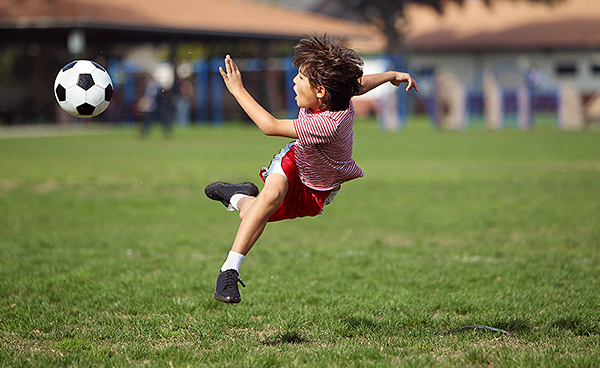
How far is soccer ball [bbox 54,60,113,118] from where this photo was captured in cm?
511

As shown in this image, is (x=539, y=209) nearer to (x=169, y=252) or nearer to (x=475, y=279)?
(x=475, y=279)

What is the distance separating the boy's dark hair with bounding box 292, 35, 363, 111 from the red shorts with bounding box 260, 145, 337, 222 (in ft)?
1.40

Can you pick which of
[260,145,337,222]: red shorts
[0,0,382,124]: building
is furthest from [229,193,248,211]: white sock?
[0,0,382,124]: building

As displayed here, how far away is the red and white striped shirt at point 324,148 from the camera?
417 centimetres

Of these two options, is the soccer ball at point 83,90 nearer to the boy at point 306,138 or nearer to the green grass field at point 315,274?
the boy at point 306,138

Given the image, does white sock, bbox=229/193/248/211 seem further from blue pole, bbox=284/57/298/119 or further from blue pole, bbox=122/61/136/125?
blue pole, bbox=284/57/298/119

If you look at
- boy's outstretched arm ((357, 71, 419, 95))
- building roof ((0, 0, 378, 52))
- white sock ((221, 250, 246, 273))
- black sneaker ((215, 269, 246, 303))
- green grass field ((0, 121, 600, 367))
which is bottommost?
green grass field ((0, 121, 600, 367))

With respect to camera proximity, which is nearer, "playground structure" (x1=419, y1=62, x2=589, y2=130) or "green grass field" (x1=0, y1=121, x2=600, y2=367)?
"green grass field" (x1=0, y1=121, x2=600, y2=367)

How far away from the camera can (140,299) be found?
5.42 meters

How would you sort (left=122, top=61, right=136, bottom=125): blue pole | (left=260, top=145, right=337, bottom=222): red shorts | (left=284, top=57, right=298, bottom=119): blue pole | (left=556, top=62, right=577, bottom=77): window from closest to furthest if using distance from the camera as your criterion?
(left=260, top=145, right=337, bottom=222): red shorts
(left=122, top=61, right=136, bottom=125): blue pole
(left=284, top=57, right=298, bottom=119): blue pole
(left=556, top=62, right=577, bottom=77): window

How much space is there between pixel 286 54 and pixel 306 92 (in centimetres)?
4175

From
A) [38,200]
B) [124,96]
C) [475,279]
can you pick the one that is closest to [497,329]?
[475,279]

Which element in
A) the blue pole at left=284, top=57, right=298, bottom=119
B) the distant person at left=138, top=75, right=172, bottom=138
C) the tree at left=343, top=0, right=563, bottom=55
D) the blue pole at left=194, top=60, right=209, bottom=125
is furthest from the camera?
the tree at left=343, top=0, right=563, bottom=55

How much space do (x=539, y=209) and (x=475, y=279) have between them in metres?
4.01
